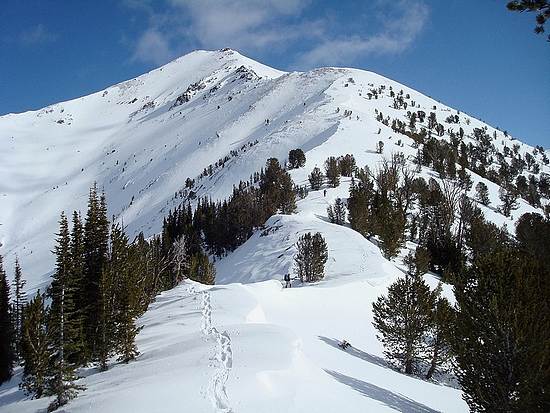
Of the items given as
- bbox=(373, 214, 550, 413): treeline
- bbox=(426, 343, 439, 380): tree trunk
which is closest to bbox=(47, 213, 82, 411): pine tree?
bbox=(373, 214, 550, 413): treeline

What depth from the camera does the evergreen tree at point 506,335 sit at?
13836 millimetres

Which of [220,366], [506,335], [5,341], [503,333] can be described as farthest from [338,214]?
[220,366]

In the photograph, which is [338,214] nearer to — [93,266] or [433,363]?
[433,363]

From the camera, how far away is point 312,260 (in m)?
41.2

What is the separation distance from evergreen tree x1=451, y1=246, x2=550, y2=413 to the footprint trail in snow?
9021mm

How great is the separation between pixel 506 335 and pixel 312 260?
2715 centimetres

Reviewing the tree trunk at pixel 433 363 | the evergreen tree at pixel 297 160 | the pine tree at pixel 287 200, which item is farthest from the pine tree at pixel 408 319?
the evergreen tree at pixel 297 160

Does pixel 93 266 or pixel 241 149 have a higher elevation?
pixel 241 149

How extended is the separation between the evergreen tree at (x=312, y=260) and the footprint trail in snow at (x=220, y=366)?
60.1 feet

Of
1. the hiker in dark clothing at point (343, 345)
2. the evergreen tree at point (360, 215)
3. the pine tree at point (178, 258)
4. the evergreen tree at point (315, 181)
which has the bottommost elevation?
the hiker in dark clothing at point (343, 345)

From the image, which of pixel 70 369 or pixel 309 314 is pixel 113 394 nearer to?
pixel 70 369

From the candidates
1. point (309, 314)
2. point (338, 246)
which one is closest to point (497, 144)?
point (338, 246)

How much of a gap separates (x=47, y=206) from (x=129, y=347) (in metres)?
194

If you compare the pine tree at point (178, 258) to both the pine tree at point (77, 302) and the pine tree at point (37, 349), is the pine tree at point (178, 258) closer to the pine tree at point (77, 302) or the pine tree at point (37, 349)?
the pine tree at point (77, 302)
